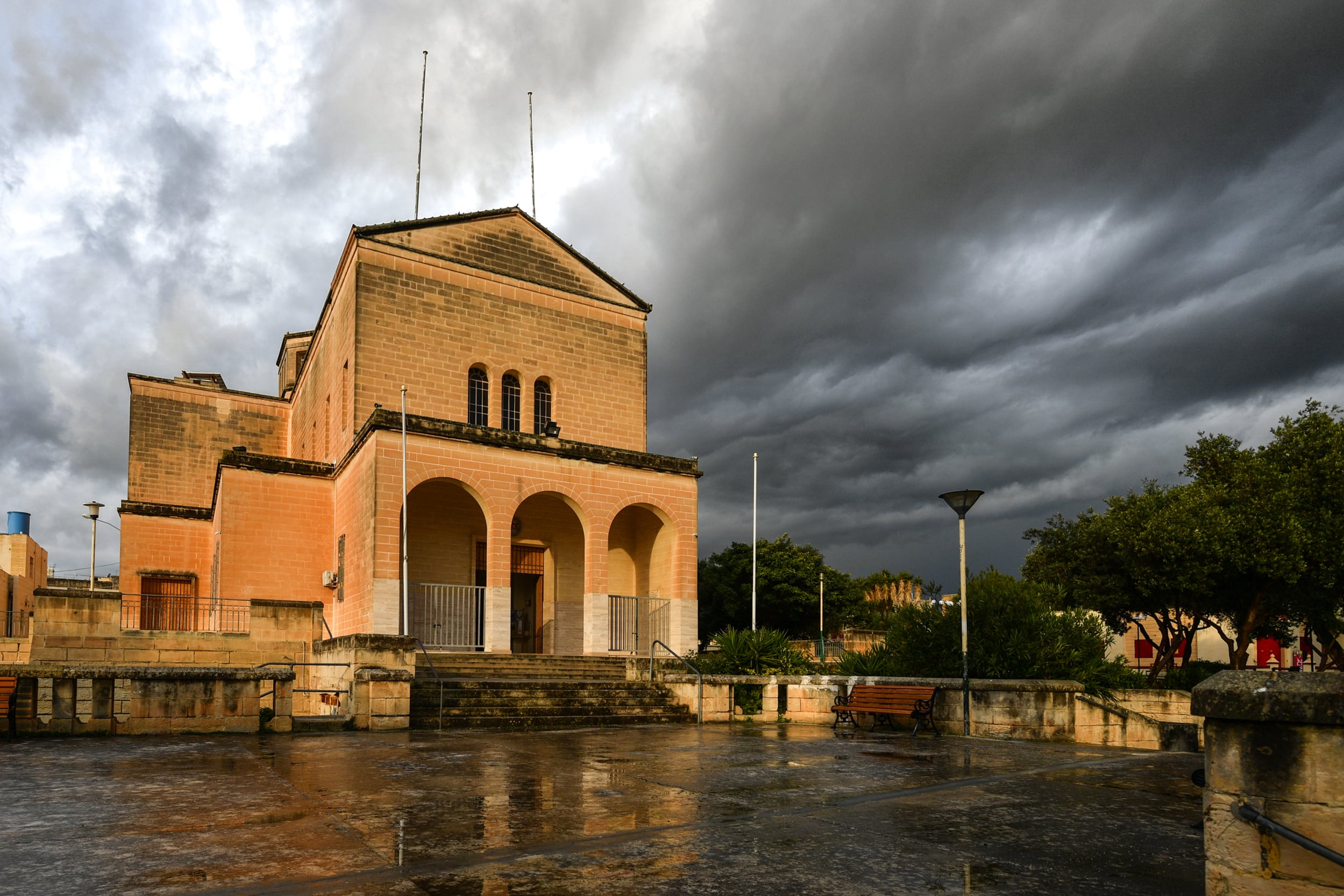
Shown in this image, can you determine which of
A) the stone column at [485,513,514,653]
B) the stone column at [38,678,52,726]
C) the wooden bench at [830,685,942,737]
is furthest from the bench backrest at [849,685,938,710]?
the stone column at [38,678,52,726]

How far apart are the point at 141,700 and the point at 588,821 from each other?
326 inches

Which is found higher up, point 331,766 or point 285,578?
point 285,578

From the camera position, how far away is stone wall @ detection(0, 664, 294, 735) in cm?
1132

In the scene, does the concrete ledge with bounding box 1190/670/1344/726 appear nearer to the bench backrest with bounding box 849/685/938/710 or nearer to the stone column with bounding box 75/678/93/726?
the bench backrest with bounding box 849/685/938/710

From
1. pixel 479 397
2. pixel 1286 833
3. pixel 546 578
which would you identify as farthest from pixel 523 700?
pixel 1286 833

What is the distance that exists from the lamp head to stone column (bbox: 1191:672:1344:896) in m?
9.66

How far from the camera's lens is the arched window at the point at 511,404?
24.5m

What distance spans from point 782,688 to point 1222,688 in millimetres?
12058

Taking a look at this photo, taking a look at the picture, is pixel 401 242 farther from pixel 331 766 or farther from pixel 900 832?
pixel 900 832

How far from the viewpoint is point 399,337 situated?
2264 centimetres

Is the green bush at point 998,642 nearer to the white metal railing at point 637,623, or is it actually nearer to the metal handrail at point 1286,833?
the white metal railing at point 637,623

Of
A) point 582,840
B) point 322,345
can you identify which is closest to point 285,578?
point 322,345

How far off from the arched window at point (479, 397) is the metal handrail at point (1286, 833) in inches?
845

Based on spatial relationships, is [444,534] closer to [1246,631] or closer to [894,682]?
[894,682]
